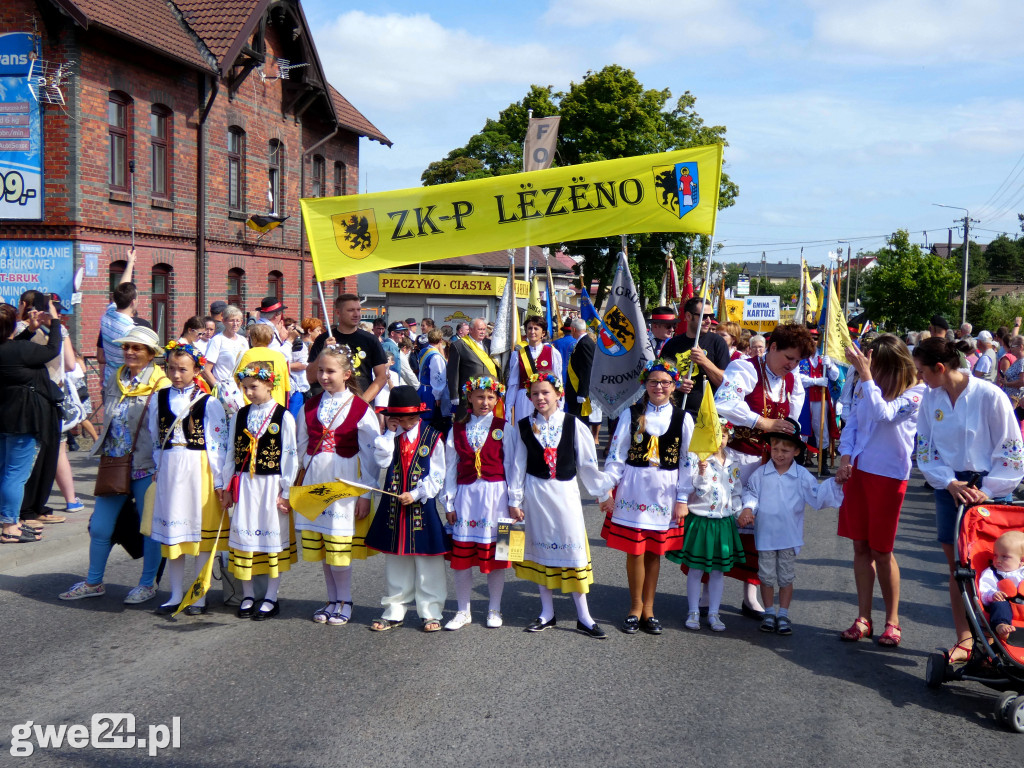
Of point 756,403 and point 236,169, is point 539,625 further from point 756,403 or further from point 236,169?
point 236,169

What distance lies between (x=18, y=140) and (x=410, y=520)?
46.5 ft

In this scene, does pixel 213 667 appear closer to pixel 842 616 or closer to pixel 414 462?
pixel 414 462

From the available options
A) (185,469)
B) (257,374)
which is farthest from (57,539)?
(257,374)

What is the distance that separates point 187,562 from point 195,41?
1584 centimetres

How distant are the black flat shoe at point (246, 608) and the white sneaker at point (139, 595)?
772 millimetres

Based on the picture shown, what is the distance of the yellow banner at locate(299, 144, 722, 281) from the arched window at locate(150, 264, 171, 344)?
1326cm

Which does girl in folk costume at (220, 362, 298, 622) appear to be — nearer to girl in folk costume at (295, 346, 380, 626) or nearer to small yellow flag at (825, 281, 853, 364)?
girl in folk costume at (295, 346, 380, 626)

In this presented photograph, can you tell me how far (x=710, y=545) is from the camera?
6086 millimetres

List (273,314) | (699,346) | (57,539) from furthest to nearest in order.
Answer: (273,314) < (57,539) < (699,346)

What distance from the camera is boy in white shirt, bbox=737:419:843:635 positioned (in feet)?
19.8

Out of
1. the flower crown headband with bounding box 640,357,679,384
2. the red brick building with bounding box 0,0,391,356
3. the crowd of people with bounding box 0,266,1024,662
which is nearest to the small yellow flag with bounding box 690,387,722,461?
the crowd of people with bounding box 0,266,1024,662

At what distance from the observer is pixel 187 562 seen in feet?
25.3

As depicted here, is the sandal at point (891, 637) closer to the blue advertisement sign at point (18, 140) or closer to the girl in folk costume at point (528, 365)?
the girl in folk costume at point (528, 365)

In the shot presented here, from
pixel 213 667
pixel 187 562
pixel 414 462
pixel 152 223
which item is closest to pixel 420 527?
pixel 414 462
